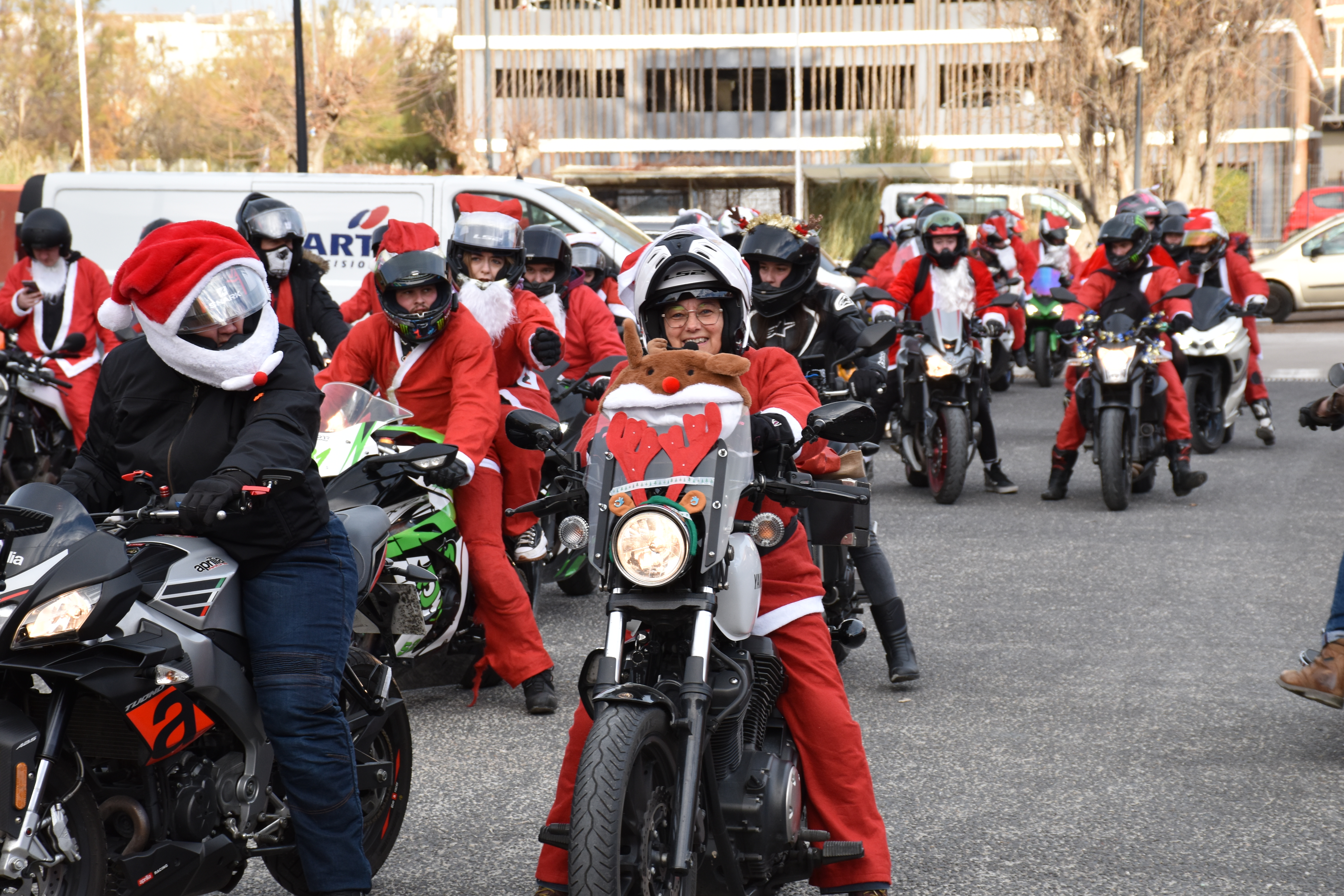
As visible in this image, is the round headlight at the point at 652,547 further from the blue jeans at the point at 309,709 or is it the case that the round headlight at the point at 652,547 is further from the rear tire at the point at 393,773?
the rear tire at the point at 393,773

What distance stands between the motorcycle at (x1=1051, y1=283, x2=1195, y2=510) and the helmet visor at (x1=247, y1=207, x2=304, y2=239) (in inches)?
189

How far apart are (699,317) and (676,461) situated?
60 cm

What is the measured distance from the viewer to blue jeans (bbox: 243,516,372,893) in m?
3.57

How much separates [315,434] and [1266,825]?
2.99 metres

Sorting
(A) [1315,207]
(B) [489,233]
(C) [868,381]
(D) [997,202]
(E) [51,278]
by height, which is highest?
(A) [1315,207]

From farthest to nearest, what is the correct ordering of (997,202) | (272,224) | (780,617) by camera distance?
(997,202) → (272,224) → (780,617)

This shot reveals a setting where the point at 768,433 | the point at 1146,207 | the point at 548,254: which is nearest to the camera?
the point at 768,433

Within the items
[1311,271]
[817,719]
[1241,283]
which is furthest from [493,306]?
[1311,271]

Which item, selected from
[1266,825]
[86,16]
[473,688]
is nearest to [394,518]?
[473,688]

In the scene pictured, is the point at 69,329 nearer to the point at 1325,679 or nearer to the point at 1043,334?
the point at 1325,679

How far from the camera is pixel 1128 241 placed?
10789 millimetres

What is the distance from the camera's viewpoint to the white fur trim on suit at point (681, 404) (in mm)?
3387

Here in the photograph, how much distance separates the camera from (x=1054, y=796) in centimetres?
493

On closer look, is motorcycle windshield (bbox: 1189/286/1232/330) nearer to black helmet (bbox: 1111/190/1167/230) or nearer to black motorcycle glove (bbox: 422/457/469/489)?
black helmet (bbox: 1111/190/1167/230)
